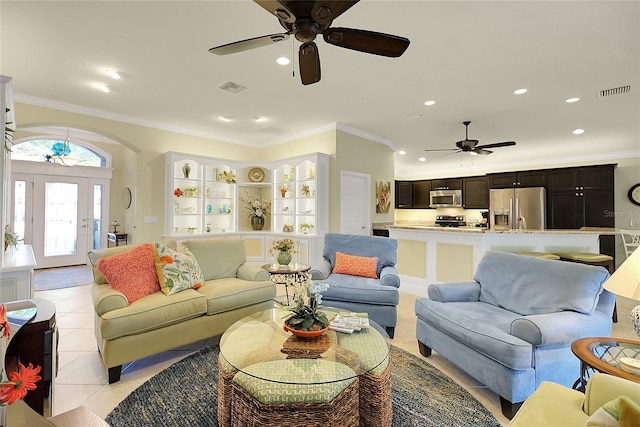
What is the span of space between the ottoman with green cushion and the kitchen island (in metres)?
3.07

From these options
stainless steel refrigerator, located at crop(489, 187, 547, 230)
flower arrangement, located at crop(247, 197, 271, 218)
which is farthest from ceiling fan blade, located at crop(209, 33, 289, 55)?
stainless steel refrigerator, located at crop(489, 187, 547, 230)

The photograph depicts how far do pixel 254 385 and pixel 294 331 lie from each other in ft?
1.62

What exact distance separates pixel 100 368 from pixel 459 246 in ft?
13.9

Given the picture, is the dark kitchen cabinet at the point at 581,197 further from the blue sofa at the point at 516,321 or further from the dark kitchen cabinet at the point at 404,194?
the blue sofa at the point at 516,321

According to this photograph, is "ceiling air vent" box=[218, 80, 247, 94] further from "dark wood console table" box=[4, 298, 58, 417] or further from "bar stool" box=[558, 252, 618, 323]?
"bar stool" box=[558, 252, 618, 323]

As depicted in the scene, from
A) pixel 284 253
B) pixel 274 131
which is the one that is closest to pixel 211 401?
pixel 284 253

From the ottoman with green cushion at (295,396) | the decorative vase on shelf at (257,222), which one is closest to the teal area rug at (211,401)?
the ottoman with green cushion at (295,396)

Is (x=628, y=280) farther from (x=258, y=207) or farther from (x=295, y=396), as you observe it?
(x=258, y=207)

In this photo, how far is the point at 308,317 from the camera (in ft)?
6.62

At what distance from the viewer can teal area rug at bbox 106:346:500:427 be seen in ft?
6.01

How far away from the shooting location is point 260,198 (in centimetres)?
667

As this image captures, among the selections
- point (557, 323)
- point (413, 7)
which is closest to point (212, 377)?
point (557, 323)

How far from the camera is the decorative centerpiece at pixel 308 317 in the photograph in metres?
1.97

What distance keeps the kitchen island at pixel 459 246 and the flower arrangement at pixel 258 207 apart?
2868mm
